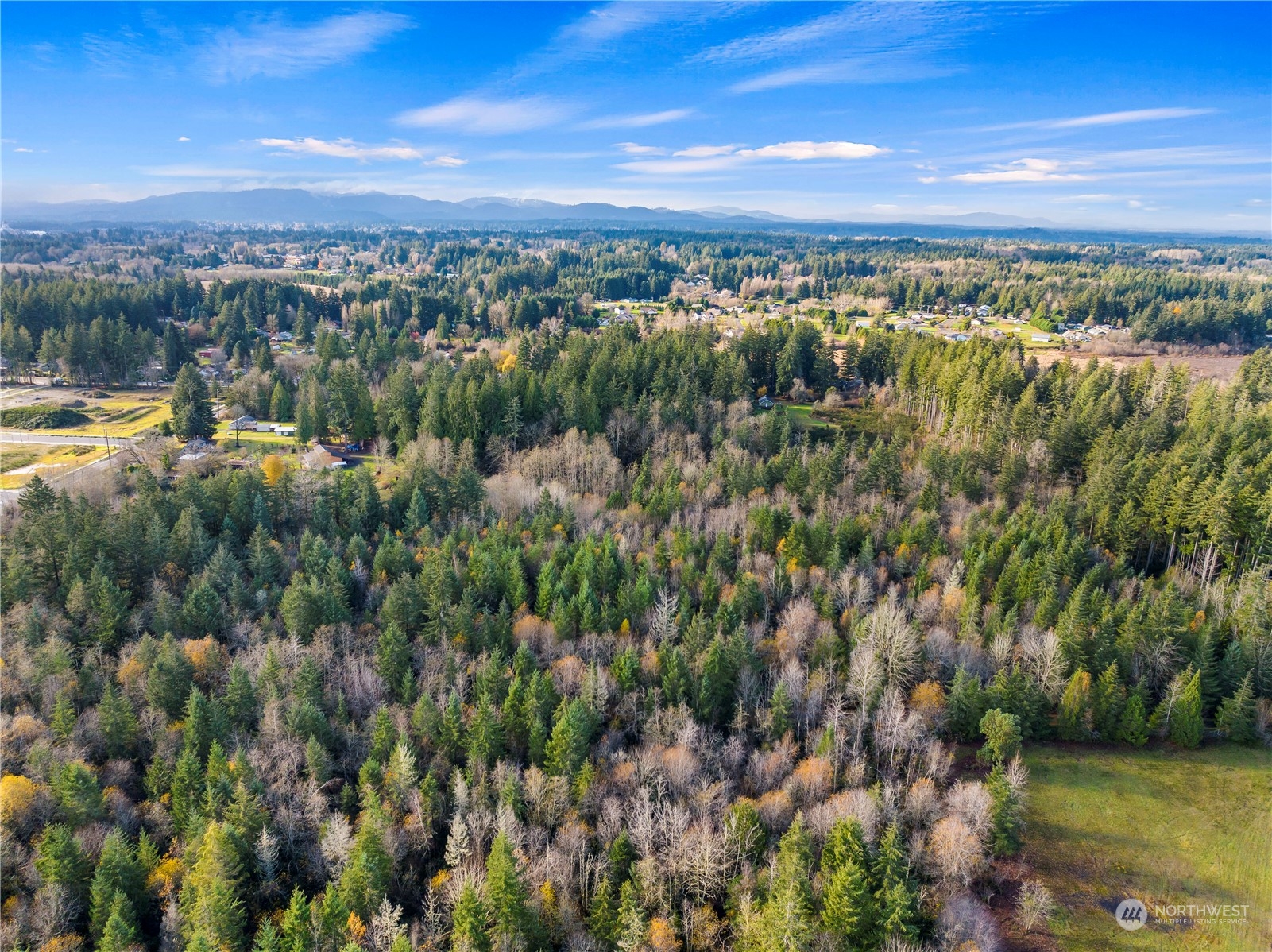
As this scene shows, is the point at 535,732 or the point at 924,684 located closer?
the point at 535,732

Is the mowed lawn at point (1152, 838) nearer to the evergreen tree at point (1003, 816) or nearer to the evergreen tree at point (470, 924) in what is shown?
the evergreen tree at point (1003, 816)

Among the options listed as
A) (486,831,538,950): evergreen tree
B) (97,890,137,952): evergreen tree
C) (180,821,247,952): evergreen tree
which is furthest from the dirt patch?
(97,890,137,952): evergreen tree

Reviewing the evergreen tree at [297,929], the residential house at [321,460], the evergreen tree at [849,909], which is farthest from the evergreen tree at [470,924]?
the residential house at [321,460]

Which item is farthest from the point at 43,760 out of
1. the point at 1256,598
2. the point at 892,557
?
the point at 1256,598

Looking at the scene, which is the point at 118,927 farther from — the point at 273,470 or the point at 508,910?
the point at 273,470

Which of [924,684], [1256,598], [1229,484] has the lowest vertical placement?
Result: [924,684]

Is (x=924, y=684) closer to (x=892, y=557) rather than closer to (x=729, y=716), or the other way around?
(x=729, y=716)

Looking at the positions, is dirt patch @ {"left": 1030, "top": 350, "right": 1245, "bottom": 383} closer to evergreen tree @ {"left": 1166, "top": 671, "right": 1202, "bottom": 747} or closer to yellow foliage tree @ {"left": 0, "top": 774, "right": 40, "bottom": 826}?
evergreen tree @ {"left": 1166, "top": 671, "right": 1202, "bottom": 747}
